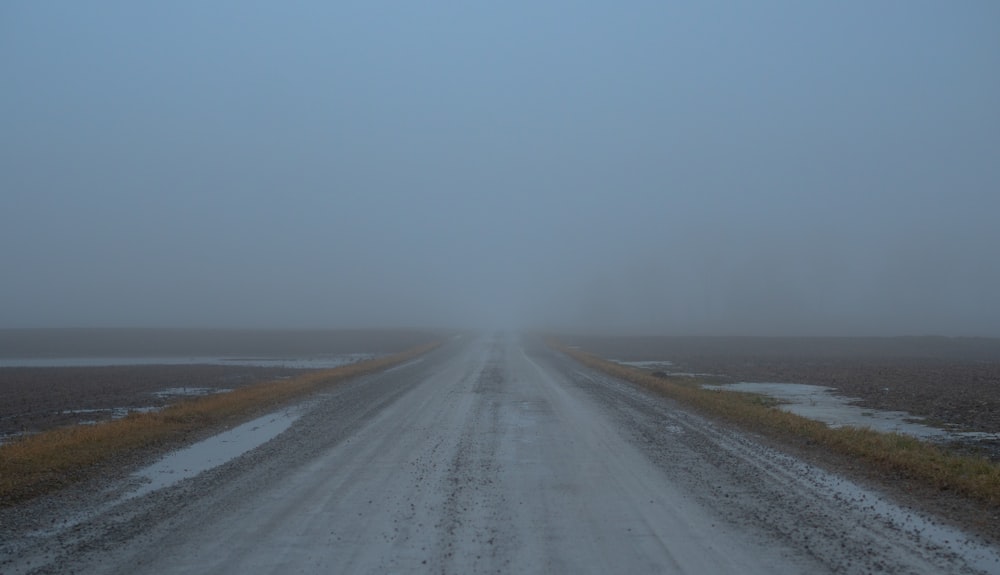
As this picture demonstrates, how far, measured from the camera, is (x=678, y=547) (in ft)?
24.5

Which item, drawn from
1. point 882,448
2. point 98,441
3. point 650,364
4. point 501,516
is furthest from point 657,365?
point 501,516

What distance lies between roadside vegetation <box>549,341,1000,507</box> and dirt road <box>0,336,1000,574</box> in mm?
1318

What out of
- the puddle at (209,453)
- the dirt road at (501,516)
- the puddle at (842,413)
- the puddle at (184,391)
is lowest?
the puddle at (184,391)

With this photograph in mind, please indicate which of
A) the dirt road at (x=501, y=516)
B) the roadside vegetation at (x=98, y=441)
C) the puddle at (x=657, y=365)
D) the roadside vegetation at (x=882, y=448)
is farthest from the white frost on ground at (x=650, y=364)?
the dirt road at (x=501, y=516)

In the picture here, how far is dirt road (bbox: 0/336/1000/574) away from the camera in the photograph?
7039mm

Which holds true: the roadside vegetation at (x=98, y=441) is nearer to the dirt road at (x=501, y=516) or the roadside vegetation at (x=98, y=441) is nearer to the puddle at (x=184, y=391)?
the dirt road at (x=501, y=516)

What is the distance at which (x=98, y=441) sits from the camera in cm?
1456

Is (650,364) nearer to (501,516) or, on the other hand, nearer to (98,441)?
(98,441)

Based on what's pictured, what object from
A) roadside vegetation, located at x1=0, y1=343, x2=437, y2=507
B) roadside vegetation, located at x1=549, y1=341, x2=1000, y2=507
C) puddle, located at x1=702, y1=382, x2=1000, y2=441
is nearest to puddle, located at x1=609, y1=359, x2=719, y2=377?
puddle, located at x1=702, y1=382, x2=1000, y2=441

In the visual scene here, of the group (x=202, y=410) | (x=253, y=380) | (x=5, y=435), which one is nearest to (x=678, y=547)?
(x=202, y=410)

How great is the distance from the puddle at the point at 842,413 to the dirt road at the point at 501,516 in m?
5.09

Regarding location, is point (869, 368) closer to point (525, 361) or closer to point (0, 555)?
point (525, 361)

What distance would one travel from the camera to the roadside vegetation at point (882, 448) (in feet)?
33.6

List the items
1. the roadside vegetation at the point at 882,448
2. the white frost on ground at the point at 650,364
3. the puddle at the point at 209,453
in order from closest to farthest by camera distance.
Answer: the roadside vegetation at the point at 882,448 → the puddle at the point at 209,453 → the white frost on ground at the point at 650,364
